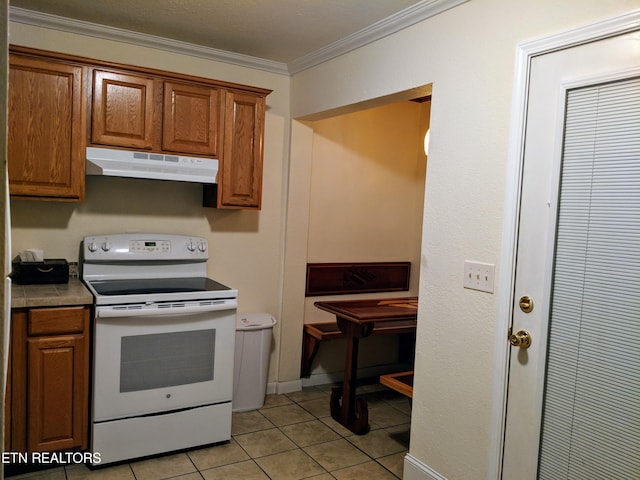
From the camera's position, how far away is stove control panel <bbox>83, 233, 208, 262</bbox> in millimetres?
3124

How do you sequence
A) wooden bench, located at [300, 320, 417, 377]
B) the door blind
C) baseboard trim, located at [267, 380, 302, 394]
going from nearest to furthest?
the door blind, wooden bench, located at [300, 320, 417, 377], baseboard trim, located at [267, 380, 302, 394]

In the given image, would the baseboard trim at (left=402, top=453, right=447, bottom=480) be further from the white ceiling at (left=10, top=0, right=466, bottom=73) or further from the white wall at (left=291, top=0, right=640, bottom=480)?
the white ceiling at (left=10, top=0, right=466, bottom=73)

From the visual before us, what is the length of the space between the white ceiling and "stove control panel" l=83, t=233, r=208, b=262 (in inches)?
51.5

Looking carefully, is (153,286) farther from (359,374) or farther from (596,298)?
(596,298)

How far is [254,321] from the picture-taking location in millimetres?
3584

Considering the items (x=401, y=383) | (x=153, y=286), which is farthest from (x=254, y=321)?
(x=401, y=383)

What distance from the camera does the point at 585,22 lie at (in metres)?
1.81

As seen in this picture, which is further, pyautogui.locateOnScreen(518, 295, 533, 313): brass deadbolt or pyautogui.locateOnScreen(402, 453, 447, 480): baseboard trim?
pyautogui.locateOnScreen(402, 453, 447, 480): baseboard trim

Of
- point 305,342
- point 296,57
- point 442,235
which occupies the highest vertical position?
point 296,57

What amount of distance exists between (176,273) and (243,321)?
58 cm

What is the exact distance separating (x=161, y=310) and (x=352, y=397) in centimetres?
141

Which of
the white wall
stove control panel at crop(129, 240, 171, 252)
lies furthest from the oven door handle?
the white wall

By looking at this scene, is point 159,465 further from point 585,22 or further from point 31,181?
point 585,22

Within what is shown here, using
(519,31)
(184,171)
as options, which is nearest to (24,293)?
(184,171)
